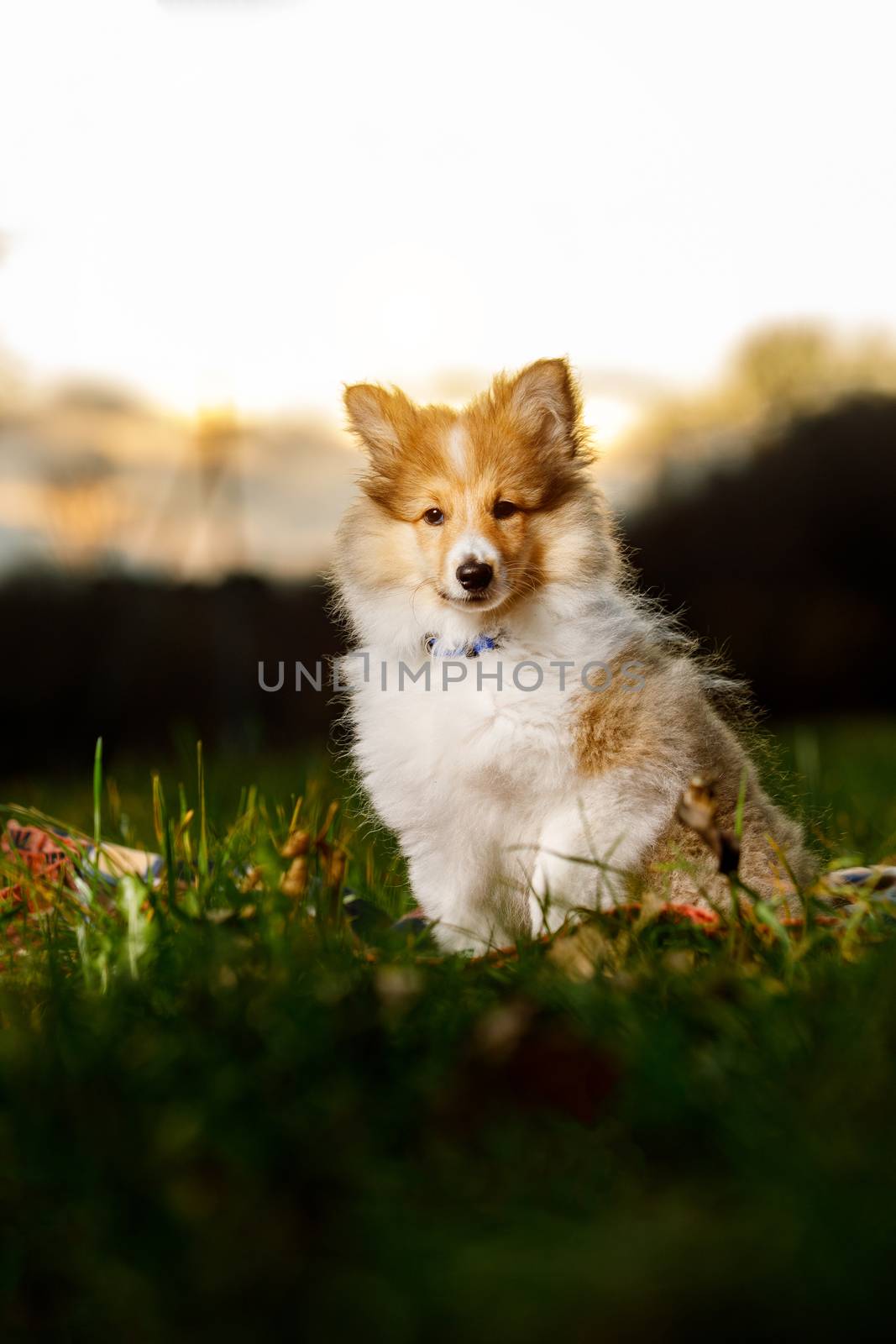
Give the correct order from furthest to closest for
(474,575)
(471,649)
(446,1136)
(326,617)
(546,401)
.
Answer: (326,617) → (546,401) → (471,649) → (474,575) → (446,1136)

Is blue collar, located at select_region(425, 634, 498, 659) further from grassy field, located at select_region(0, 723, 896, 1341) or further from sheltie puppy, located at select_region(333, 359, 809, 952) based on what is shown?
grassy field, located at select_region(0, 723, 896, 1341)

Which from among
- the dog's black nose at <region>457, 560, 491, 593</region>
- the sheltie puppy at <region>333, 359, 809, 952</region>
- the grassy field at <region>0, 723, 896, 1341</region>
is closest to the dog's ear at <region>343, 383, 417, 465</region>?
the sheltie puppy at <region>333, 359, 809, 952</region>

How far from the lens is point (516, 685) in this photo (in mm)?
2607

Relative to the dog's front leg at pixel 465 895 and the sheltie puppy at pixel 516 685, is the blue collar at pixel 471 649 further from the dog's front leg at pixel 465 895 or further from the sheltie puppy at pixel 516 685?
the dog's front leg at pixel 465 895

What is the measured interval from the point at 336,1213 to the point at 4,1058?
1.93ft

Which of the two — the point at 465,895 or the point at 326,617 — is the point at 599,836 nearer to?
the point at 465,895

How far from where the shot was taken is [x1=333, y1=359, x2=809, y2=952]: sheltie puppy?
248 centimetres

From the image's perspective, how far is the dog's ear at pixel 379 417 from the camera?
293 centimetres

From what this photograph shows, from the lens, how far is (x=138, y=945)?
6.48 ft

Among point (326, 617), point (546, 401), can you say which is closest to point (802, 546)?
point (326, 617)

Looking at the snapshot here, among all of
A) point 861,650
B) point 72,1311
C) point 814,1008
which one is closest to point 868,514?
point 861,650

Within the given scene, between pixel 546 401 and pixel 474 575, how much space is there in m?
0.57

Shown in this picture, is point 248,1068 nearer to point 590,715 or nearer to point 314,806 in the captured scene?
point 590,715

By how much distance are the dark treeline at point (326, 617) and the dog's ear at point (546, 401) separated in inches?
131
